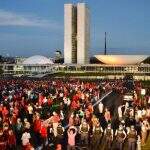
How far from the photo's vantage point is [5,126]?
18.4 m

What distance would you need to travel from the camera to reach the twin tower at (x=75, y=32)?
7146 inches

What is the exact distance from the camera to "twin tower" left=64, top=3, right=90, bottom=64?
181500 millimetres

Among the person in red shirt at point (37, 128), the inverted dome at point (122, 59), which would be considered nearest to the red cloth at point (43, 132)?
the person in red shirt at point (37, 128)

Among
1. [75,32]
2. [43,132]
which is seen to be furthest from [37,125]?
[75,32]

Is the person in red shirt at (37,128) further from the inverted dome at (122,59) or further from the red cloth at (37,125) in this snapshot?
the inverted dome at (122,59)

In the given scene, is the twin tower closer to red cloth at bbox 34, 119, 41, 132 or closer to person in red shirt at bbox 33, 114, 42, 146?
person in red shirt at bbox 33, 114, 42, 146

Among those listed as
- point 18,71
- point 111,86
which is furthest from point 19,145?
point 18,71

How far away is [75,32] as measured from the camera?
18488 centimetres

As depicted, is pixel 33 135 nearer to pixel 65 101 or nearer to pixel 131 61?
pixel 65 101

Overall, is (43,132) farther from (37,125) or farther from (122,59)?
(122,59)

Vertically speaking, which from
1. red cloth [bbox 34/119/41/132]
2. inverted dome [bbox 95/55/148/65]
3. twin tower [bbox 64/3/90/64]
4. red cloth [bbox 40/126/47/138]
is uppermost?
twin tower [bbox 64/3/90/64]

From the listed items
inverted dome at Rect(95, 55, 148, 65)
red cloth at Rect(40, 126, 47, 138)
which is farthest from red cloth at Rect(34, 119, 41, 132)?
inverted dome at Rect(95, 55, 148, 65)

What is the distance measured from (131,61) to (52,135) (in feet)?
450

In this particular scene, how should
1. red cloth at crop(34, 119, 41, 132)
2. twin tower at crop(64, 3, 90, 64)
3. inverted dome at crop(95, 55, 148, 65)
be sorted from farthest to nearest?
twin tower at crop(64, 3, 90, 64) → inverted dome at crop(95, 55, 148, 65) → red cloth at crop(34, 119, 41, 132)
